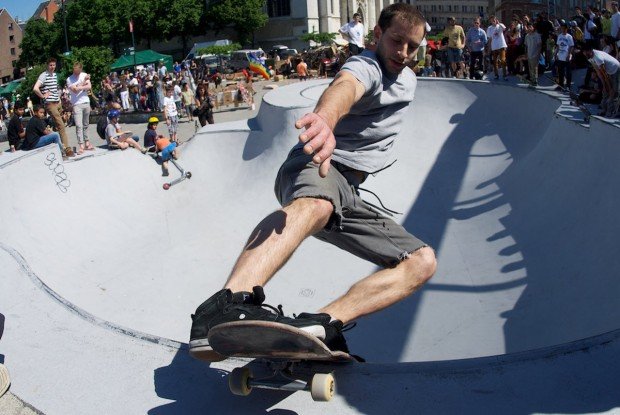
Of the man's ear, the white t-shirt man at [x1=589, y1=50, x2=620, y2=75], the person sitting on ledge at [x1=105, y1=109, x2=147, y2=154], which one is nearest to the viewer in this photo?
the man's ear

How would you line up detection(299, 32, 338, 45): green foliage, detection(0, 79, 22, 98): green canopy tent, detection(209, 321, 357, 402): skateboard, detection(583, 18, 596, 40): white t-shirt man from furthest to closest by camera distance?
1. detection(299, 32, 338, 45): green foliage
2. detection(0, 79, 22, 98): green canopy tent
3. detection(583, 18, 596, 40): white t-shirt man
4. detection(209, 321, 357, 402): skateboard

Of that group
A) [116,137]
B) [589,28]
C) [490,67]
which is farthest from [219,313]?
[490,67]

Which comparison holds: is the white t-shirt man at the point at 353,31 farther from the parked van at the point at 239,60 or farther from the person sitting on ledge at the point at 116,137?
the parked van at the point at 239,60

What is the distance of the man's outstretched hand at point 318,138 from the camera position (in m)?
2.46

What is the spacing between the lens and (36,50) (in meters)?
74.8

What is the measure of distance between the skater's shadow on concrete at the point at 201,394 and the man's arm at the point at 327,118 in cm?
100

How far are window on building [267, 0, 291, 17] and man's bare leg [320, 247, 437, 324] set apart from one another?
240 feet

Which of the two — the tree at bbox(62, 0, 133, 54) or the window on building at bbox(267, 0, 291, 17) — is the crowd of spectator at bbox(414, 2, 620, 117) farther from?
the window on building at bbox(267, 0, 291, 17)

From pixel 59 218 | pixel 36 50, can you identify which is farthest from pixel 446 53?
pixel 36 50

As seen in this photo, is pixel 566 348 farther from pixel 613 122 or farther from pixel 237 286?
pixel 613 122

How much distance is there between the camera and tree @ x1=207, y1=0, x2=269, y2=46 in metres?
65.8

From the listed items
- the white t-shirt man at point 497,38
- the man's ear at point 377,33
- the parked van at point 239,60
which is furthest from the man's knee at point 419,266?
the parked van at point 239,60

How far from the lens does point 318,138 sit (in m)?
2.48

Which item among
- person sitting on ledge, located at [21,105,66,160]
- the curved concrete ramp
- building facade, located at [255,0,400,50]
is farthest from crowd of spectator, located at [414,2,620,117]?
building facade, located at [255,0,400,50]
